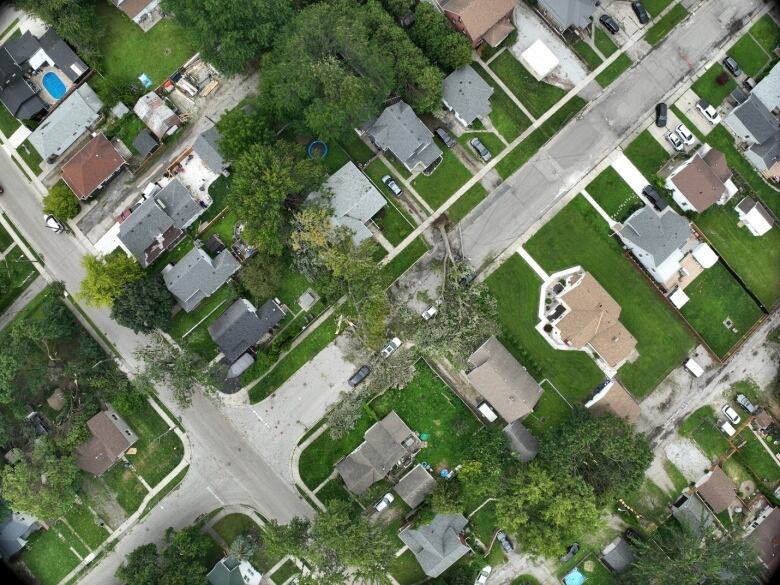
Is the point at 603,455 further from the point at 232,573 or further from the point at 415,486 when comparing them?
the point at 232,573

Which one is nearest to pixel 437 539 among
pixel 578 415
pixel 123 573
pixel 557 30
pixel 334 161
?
pixel 578 415

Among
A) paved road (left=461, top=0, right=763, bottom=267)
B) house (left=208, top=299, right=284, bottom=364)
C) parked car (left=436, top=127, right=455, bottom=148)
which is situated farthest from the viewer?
paved road (left=461, top=0, right=763, bottom=267)

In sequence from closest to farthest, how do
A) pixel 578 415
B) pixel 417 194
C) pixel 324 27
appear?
pixel 324 27, pixel 578 415, pixel 417 194

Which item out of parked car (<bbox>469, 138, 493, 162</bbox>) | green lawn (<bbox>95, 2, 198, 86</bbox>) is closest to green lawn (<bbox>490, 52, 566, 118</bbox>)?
parked car (<bbox>469, 138, 493, 162</bbox>)

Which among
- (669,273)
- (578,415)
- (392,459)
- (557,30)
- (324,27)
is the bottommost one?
(578,415)

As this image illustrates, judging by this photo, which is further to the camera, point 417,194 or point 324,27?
point 417,194

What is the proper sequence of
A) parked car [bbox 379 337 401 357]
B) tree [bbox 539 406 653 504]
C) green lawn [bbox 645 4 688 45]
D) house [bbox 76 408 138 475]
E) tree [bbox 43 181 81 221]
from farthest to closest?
green lawn [bbox 645 4 688 45], parked car [bbox 379 337 401 357], tree [bbox 43 181 81 221], house [bbox 76 408 138 475], tree [bbox 539 406 653 504]


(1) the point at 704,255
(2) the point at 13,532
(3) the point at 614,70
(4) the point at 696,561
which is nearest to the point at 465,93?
(3) the point at 614,70

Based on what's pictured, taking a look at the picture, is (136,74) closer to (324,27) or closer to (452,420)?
(324,27)

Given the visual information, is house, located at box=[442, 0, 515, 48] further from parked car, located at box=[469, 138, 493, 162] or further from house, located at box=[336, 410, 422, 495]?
house, located at box=[336, 410, 422, 495]
